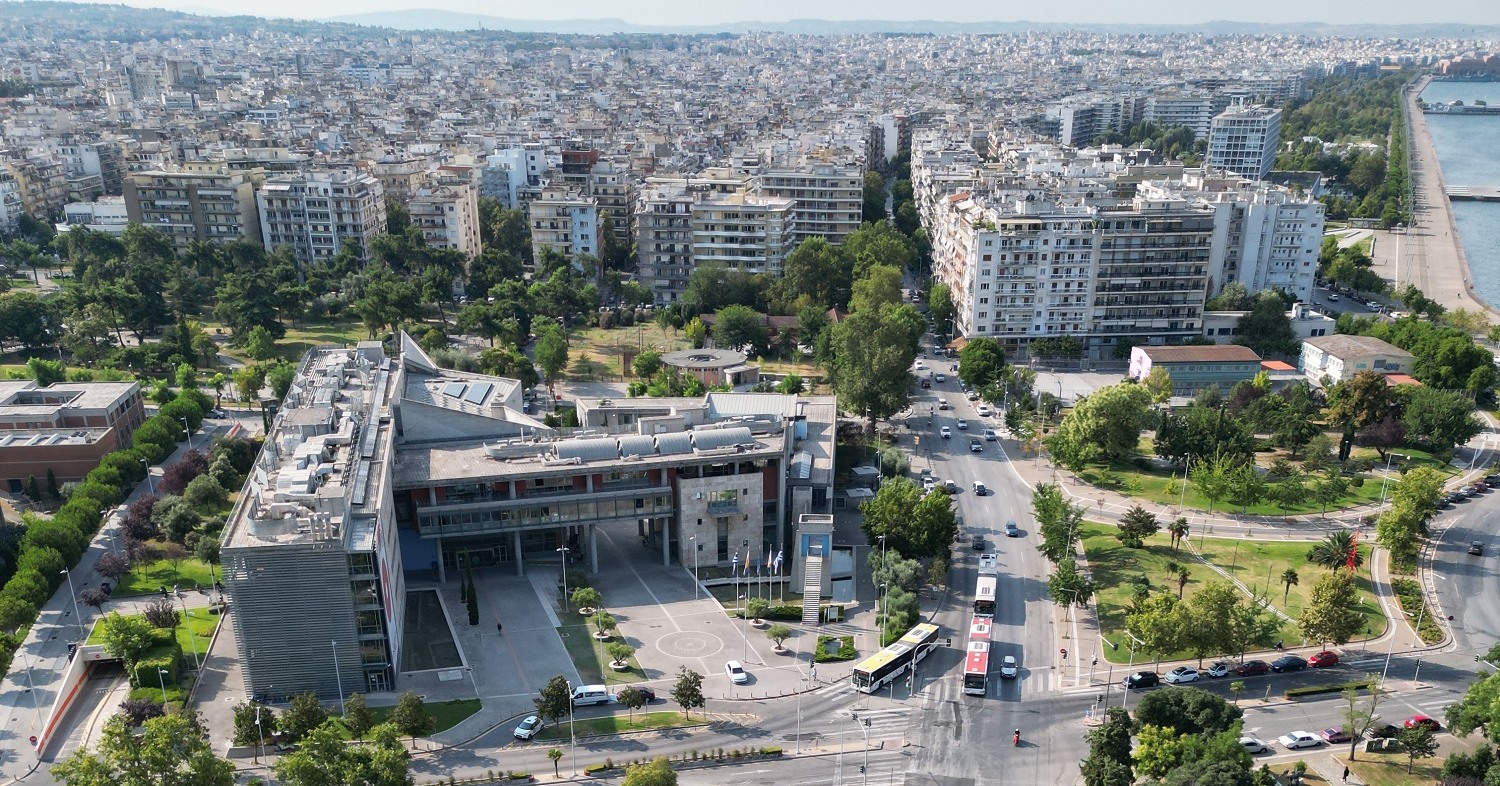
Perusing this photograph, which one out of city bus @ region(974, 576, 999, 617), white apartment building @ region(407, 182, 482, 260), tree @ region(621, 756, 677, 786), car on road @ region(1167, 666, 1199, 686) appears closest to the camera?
tree @ region(621, 756, 677, 786)

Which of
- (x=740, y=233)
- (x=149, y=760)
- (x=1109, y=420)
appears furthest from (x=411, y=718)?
(x=740, y=233)

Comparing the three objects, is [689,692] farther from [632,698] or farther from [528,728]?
[528,728]

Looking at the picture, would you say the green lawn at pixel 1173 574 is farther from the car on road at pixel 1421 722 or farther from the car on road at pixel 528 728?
the car on road at pixel 528 728

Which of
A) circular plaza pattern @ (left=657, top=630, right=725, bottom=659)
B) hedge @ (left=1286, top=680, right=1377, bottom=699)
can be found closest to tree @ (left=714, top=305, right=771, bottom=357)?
circular plaza pattern @ (left=657, top=630, right=725, bottom=659)

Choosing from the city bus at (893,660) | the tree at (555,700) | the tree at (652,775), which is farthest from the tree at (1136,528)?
the tree at (555,700)

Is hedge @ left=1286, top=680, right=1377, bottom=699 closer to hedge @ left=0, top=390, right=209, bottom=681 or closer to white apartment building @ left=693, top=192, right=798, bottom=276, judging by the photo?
hedge @ left=0, top=390, right=209, bottom=681

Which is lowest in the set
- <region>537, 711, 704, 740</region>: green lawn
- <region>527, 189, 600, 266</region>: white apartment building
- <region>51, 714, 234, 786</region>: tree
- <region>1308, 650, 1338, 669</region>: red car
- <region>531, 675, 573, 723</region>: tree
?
<region>537, 711, 704, 740</region>: green lawn
